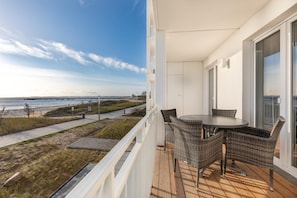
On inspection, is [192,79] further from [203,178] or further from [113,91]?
→ [113,91]

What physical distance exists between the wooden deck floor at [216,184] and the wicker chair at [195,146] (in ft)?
0.62

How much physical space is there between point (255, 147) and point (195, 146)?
74 centimetres

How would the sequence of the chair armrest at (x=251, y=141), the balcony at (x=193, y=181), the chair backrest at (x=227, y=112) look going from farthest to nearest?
1. the chair backrest at (x=227, y=112)
2. the chair armrest at (x=251, y=141)
3. the balcony at (x=193, y=181)

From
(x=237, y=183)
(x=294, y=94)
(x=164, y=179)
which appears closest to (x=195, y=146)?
(x=164, y=179)

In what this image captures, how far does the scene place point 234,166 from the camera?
2.49 meters

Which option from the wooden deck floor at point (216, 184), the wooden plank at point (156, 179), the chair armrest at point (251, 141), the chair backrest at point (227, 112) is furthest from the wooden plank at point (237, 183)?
the chair backrest at point (227, 112)

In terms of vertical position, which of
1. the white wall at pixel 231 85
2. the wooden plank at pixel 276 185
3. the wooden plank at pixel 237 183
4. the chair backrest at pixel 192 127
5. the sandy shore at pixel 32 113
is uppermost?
the white wall at pixel 231 85

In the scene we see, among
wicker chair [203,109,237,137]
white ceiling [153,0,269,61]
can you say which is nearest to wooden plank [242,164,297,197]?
wicker chair [203,109,237,137]

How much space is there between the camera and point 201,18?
296 centimetres

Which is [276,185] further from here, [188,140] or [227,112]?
[227,112]

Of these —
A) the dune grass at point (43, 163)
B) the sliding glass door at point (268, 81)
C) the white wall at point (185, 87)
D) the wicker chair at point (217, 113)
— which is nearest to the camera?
the dune grass at point (43, 163)

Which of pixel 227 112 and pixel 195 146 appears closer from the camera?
pixel 195 146

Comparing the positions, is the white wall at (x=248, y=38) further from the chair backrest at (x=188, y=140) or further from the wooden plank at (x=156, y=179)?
the wooden plank at (x=156, y=179)

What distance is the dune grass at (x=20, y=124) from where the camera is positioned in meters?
0.42
